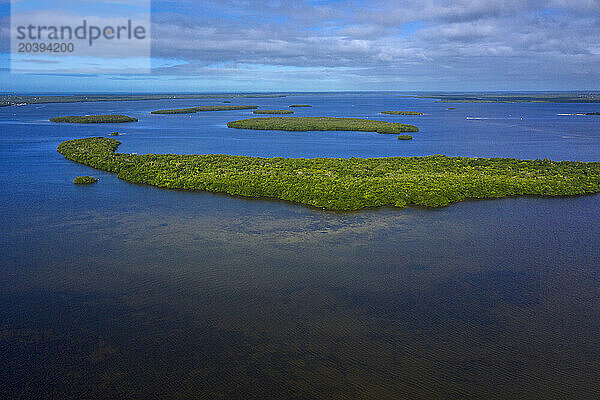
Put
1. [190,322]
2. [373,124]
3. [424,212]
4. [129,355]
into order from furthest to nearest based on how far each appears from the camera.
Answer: [373,124] → [424,212] → [190,322] → [129,355]

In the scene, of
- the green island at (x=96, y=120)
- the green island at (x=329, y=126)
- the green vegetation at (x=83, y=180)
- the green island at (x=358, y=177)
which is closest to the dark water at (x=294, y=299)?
the green island at (x=358, y=177)

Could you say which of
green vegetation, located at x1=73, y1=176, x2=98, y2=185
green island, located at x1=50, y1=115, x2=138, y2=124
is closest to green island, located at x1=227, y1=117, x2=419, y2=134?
green island, located at x1=50, y1=115, x2=138, y2=124

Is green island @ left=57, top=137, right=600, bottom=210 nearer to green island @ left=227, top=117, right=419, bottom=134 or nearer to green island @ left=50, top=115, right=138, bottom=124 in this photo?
green island @ left=227, top=117, right=419, bottom=134

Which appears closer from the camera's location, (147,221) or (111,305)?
(111,305)

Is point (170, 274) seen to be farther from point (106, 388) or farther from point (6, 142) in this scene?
point (6, 142)

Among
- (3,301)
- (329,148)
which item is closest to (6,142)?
(329,148)

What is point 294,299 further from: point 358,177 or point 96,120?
point 96,120

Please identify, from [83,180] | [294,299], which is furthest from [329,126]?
[294,299]

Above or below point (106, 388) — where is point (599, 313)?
above
